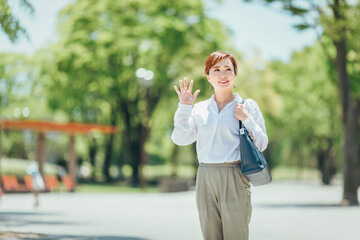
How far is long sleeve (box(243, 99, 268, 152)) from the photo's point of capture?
13.5ft

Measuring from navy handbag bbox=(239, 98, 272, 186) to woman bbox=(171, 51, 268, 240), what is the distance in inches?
3.0

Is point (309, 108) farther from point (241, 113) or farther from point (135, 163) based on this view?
point (241, 113)

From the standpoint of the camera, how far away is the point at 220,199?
13.5 feet

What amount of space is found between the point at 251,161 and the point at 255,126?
25cm

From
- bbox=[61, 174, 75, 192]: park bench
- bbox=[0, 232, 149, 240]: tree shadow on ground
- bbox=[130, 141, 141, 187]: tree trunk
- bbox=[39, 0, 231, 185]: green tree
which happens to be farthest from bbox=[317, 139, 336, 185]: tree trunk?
bbox=[0, 232, 149, 240]: tree shadow on ground

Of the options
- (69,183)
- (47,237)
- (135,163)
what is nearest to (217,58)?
(47,237)

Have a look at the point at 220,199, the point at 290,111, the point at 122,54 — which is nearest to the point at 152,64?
the point at 122,54

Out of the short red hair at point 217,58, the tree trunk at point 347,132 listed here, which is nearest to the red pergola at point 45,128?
the tree trunk at point 347,132

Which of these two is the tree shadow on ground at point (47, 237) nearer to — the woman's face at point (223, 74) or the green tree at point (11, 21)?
the green tree at point (11, 21)

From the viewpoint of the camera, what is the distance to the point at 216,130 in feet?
13.8

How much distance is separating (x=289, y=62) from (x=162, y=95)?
1982cm

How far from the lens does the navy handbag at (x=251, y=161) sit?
401 cm

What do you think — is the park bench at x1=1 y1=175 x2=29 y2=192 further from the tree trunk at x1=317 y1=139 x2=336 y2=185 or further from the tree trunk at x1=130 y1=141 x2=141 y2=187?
the tree trunk at x1=317 y1=139 x2=336 y2=185

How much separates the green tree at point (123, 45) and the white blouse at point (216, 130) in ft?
91.1
